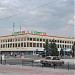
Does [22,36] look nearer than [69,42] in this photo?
Yes

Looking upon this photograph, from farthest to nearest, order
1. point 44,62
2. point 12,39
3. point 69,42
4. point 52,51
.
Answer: point 69,42, point 12,39, point 52,51, point 44,62

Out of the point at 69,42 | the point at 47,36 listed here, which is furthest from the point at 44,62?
the point at 69,42

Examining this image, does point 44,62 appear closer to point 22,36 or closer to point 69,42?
point 22,36

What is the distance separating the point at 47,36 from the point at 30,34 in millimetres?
11566

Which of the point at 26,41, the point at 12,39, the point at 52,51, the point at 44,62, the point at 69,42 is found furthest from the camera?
the point at 69,42

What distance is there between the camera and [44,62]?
42.4 m

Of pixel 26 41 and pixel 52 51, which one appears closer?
pixel 52 51

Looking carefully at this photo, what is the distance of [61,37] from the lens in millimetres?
164125

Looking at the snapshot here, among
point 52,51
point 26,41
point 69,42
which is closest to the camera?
point 52,51

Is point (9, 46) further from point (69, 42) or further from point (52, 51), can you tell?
point (52, 51)

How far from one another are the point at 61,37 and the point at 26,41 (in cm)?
2782

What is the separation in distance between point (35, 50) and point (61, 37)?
1004 inches

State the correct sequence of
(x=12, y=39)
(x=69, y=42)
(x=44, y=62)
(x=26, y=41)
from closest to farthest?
(x=44, y=62), (x=26, y=41), (x=12, y=39), (x=69, y=42)

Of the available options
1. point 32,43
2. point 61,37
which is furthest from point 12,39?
point 61,37
